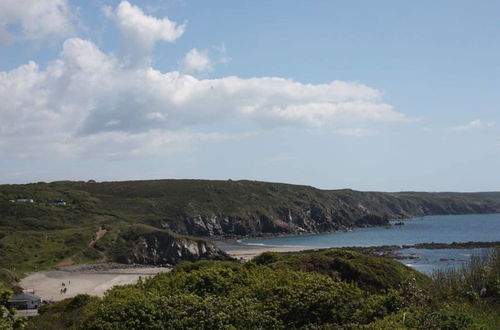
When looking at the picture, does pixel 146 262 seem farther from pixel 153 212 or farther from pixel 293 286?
pixel 293 286

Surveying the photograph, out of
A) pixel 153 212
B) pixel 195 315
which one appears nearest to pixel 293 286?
pixel 195 315

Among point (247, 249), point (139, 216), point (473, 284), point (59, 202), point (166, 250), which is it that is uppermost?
point (59, 202)

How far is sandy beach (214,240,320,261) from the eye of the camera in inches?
3882

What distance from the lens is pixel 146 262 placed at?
9606 cm

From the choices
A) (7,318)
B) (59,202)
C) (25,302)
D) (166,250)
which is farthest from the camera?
(59,202)

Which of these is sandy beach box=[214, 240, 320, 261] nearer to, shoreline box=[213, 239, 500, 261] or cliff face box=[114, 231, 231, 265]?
shoreline box=[213, 239, 500, 261]

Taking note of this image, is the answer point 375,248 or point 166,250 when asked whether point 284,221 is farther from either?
point 166,250

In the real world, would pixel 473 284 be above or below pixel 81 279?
above

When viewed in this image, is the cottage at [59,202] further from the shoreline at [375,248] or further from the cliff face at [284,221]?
the shoreline at [375,248]

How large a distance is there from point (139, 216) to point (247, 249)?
3624 centimetres

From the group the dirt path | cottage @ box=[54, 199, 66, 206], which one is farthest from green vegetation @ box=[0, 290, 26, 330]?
cottage @ box=[54, 199, 66, 206]

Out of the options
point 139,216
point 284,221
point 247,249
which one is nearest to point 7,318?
point 247,249

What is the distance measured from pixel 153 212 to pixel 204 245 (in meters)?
45.9

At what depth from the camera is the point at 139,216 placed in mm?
133750
